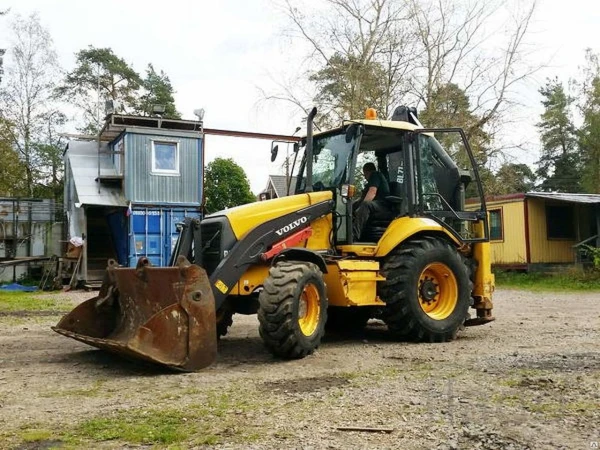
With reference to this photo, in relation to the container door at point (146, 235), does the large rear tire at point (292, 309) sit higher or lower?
lower

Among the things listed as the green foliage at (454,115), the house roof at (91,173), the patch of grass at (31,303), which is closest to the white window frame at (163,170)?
the house roof at (91,173)

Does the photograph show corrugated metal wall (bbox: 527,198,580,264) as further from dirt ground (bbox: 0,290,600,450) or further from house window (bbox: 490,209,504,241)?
dirt ground (bbox: 0,290,600,450)

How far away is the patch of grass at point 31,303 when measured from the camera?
548 inches

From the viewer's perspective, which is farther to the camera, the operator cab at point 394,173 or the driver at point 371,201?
the driver at point 371,201

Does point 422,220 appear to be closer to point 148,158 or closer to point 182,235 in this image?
point 182,235

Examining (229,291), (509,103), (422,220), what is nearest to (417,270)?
(422,220)

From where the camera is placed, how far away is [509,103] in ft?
84.6

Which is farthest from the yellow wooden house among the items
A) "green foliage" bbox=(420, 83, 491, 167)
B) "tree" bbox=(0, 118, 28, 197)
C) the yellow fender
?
"tree" bbox=(0, 118, 28, 197)

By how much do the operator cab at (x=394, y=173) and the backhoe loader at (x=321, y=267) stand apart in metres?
0.02

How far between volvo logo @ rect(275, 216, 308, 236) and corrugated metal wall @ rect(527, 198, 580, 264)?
16673mm

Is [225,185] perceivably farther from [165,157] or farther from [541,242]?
[541,242]

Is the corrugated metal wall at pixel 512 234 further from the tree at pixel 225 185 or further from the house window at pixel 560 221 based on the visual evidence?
the tree at pixel 225 185

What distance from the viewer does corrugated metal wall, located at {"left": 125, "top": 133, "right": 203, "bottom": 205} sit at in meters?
19.9

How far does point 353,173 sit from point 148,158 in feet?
44.9
